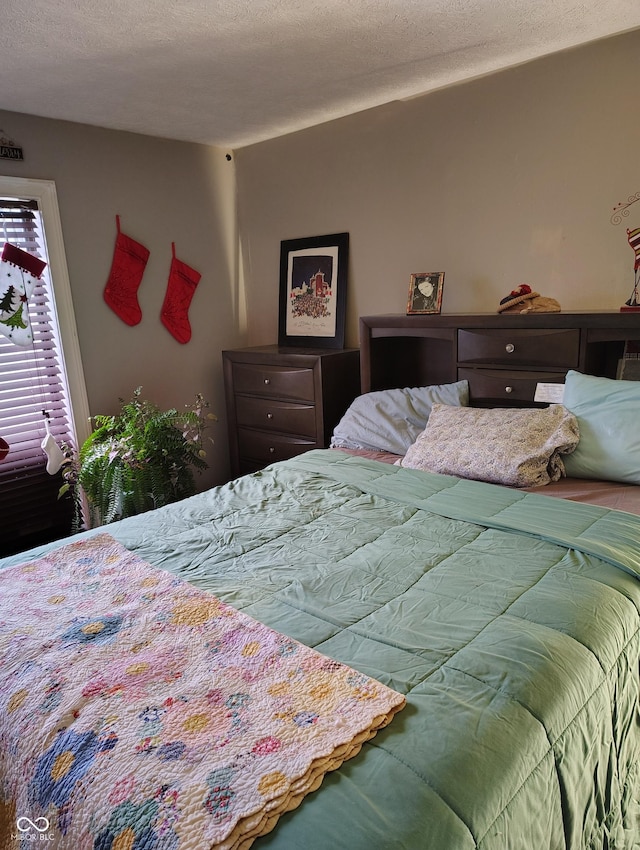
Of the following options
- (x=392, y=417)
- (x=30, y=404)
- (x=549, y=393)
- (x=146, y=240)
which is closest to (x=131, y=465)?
(x=30, y=404)

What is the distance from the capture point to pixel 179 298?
360 cm

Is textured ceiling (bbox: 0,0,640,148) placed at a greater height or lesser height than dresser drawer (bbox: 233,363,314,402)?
greater

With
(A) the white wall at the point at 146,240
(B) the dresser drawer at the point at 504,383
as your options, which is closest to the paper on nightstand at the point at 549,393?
(B) the dresser drawer at the point at 504,383

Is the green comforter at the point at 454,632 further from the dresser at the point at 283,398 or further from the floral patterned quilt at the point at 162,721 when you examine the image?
the dresser at the point at 283,398

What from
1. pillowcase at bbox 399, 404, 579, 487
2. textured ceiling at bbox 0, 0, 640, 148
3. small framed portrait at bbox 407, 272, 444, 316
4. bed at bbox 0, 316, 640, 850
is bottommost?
bed at bbox 0, 316, 640, 850

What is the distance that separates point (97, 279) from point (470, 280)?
1964 millimetres

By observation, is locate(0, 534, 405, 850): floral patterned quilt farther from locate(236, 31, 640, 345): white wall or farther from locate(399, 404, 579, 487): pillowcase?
locate(236, 31, 640, 345): white wall

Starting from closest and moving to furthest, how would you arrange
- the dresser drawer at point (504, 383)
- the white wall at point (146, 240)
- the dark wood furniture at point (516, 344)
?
the dark wood furniture at point (516, 344), the dresser drawer at point (504, 383), the white wall at point (146, 240)

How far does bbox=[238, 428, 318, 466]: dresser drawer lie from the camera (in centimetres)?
327

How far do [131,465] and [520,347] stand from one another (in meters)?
1.84

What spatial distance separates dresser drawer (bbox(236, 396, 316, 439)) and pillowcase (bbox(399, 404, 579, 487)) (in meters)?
0.95

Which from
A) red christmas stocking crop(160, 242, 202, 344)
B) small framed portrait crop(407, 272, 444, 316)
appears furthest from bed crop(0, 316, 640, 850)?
red christmas stocking crop(160, 242, 202, 344)

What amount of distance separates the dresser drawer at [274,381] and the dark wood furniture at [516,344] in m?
0.37

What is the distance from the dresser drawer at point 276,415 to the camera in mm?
3184
